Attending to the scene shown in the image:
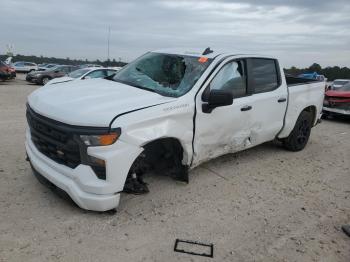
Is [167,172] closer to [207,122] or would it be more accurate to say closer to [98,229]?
[207,122]

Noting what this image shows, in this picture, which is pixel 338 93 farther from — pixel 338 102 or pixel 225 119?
pixel 225 119

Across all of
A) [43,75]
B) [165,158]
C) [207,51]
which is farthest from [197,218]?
[43,75]

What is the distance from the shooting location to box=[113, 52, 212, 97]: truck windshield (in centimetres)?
481

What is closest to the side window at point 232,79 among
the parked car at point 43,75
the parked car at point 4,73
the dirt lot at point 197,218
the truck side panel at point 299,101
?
the dirt lot at point 197,218

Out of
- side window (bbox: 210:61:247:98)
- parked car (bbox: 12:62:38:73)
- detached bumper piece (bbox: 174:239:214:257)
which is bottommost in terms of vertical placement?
parked car (bbox: 12:62:38:73)

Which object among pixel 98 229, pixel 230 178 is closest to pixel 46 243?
pixel 98 229

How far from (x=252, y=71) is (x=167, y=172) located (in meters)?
1.99

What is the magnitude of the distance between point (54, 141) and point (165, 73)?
1.84m

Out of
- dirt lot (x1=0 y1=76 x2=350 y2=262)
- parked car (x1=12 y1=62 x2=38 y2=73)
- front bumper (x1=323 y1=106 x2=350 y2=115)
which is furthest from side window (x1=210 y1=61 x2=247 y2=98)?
parked car (x1=12 y1=62 x2=38 y2=73)

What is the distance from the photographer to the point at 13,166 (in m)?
5.38

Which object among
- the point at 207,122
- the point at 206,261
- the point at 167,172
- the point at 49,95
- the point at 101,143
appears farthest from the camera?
the point at 167,172

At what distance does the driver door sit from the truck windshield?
0.23 m

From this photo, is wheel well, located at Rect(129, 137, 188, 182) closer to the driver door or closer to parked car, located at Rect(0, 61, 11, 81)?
the driver door

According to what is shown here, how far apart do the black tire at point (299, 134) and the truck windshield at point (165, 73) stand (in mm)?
2722
